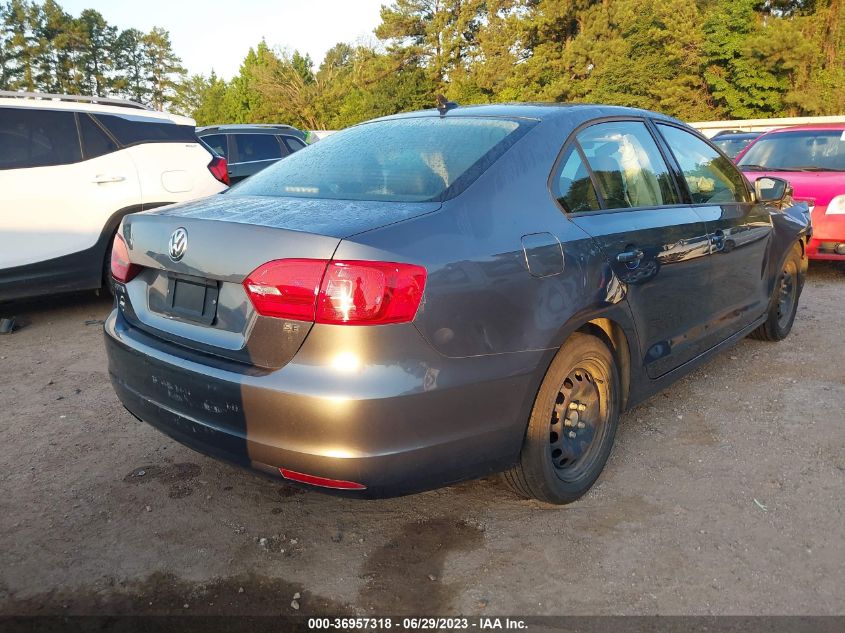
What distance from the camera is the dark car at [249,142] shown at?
1004cm

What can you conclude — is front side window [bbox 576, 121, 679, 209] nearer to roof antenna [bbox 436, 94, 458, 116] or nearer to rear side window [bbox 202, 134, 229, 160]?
roof antenna [bbox 436, 94, 458, 116]

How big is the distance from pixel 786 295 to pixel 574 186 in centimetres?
307

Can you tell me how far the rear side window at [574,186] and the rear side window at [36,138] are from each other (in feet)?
15.1

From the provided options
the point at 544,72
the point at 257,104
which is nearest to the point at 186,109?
the point at 257,104

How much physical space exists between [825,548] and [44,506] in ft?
10.3

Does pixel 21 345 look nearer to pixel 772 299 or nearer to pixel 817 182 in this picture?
pixel 772 299

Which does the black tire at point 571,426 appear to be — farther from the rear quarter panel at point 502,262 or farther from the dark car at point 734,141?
the dark car at point 734,141

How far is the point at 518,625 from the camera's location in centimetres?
217

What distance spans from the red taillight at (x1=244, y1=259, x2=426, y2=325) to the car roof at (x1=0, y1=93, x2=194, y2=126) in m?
4.71

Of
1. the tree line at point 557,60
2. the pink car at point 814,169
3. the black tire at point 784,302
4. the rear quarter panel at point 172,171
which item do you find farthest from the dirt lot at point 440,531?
the tree line at point 557,60

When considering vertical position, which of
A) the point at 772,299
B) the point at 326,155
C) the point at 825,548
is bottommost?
the point at 825,548

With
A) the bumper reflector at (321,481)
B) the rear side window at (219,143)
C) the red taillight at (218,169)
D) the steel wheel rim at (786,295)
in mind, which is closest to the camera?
the bumper reflector at (321,481)

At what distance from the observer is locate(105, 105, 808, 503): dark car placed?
80.8 inches

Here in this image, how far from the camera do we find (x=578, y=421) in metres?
2.87
